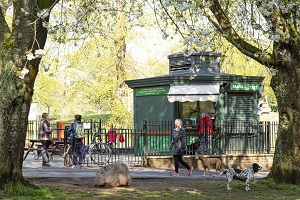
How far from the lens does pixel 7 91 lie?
520 inches

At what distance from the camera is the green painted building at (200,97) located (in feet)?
80.7

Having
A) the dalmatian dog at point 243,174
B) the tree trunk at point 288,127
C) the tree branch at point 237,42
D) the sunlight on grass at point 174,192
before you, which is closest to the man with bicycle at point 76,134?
the sunlight on grass at point 174,192

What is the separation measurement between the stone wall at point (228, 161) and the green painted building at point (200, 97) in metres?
1.12

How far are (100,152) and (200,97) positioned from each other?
4.48 meters

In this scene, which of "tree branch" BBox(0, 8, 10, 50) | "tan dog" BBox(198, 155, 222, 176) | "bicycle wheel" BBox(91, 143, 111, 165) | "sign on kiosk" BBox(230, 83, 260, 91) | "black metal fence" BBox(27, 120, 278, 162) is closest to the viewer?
"tree branch" BBox(0, 8, 10, 50)

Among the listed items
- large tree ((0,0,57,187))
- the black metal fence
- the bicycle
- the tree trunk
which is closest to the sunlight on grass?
the tree trunk

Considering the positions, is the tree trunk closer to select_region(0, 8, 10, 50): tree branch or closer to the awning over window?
select_region(0, 8, 10, 50): tree branch

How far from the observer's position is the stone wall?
22.6 meters

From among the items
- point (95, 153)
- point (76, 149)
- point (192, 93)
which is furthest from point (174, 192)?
point (192, 93)

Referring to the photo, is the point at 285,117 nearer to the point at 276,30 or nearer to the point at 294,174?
the point at 294,174

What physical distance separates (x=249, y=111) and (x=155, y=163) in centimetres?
540

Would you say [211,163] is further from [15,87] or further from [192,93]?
[15,87]

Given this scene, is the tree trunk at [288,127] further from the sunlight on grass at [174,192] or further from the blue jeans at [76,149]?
the blue jeans at [76,149]

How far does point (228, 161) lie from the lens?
922 inches
